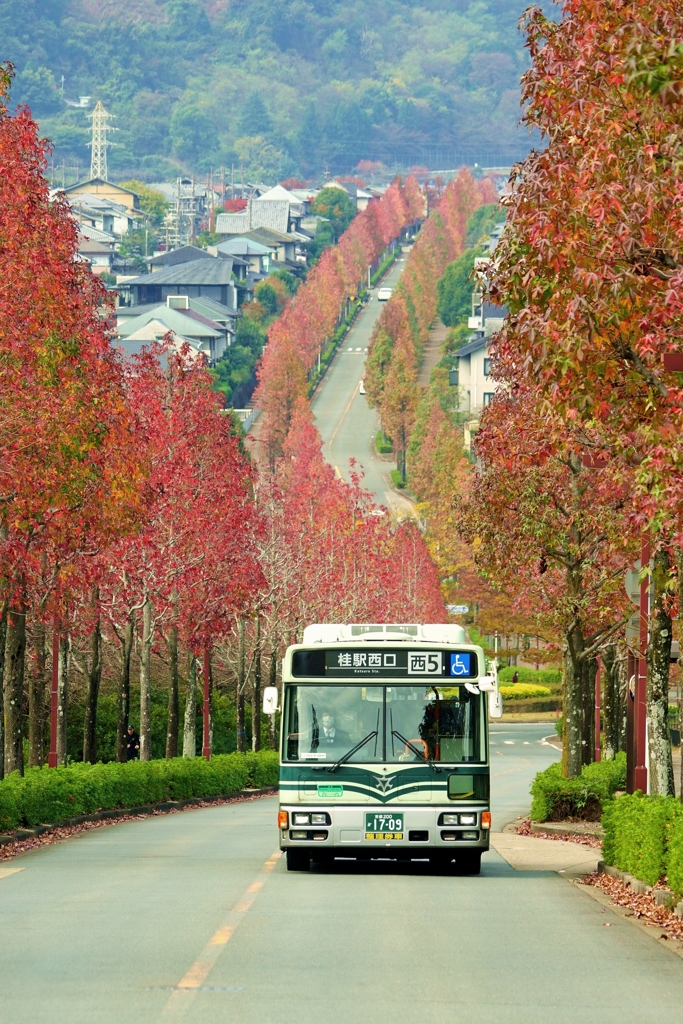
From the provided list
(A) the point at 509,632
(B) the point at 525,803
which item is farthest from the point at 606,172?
(A) the point at 509,632

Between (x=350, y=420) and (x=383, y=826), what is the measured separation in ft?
391

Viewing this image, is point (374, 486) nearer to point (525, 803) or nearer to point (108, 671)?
point (108, 671)

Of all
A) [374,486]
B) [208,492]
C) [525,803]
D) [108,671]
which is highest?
[374,486]

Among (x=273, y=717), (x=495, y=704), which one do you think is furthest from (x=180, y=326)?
(x=495, y=704)

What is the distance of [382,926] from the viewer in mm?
14156

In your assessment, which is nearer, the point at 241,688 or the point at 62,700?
the point at 62,700

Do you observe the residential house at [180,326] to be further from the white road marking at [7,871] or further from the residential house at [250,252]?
the white road marking at [7,871]

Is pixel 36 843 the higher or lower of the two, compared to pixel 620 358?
lower

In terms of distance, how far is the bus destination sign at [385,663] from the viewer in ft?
64.9

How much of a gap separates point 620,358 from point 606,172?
1.80 metres

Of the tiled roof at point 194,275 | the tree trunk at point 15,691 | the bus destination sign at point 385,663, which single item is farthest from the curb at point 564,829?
the tiled roof at point 194,275

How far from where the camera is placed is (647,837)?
1703cm

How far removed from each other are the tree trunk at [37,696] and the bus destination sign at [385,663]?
56.6ft

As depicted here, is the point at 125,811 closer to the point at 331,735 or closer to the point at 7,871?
the point at 7,871
